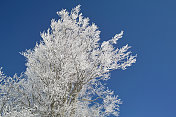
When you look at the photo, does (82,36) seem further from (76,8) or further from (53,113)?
(53,113)

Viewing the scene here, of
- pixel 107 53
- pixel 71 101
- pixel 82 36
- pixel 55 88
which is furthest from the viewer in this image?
pixel 82 36

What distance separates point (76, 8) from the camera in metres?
13.7

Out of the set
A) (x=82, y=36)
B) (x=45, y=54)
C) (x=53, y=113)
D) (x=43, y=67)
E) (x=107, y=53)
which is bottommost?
(x=53, y=113)

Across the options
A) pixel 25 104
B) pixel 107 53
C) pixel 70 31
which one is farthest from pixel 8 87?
pixel 107 53

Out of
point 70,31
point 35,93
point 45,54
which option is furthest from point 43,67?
point 70,31

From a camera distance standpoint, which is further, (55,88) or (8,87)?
(8,87)

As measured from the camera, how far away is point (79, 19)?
1359 cm

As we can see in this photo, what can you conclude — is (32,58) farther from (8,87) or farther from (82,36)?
(82,36)

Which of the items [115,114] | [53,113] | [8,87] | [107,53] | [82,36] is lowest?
[53,113]

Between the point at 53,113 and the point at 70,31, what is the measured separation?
6756 mm

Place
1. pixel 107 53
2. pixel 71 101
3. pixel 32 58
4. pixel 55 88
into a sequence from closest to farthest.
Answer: pixel 55 88, pixel 71 101, pixel 32 58, pixel 107 53

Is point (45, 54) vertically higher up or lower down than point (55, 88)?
higher up

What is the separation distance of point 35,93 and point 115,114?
613cm

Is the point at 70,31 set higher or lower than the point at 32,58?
higher
